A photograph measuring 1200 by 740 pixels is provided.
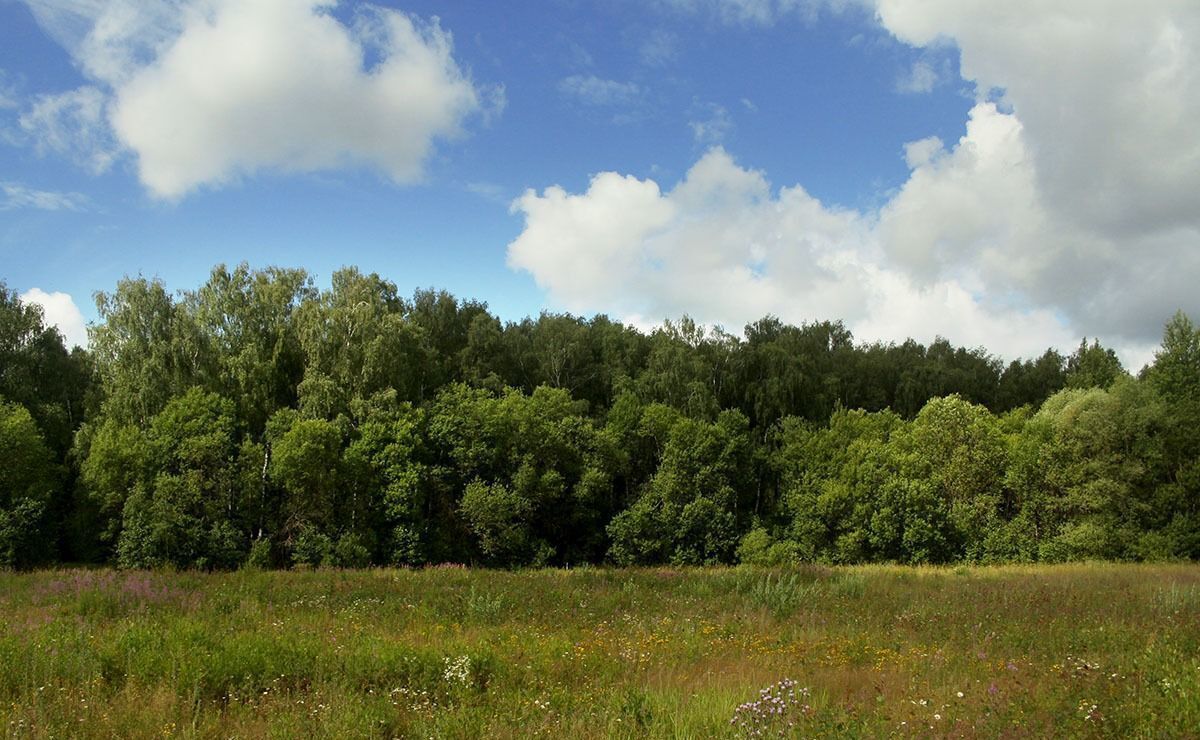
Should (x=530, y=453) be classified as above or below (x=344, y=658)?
above

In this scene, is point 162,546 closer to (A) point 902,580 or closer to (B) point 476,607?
(B) point 476,607

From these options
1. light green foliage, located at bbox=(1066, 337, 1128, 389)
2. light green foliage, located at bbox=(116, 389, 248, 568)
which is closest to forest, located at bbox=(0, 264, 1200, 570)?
light green foliage, located at bbox=(116, 389, 248, 568)

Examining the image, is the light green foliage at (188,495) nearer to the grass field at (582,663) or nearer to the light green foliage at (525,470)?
the light green foliage at (525,470)

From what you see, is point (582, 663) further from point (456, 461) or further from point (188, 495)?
point (456, 461)

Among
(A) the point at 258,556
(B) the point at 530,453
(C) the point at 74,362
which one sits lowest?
(A) the point at 258,556

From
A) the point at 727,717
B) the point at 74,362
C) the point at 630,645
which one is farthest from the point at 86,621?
the point at 74,362

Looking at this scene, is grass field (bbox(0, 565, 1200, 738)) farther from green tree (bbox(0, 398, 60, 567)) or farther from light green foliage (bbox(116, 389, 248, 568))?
green tree (bbox(0, 398, 60, 567))

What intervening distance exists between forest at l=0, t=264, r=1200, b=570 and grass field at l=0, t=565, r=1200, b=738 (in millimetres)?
19958

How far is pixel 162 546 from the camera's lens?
1272 inches

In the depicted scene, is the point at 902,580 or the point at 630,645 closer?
the point at 630,645

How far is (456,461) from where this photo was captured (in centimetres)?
3972

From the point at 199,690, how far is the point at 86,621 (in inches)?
225

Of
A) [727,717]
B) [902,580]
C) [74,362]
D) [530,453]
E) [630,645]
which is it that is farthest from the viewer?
[74,362]

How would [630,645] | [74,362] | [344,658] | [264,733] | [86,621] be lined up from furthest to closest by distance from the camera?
[74,362] → [86,621] → [630,645] → [344,658] → [264,733]
